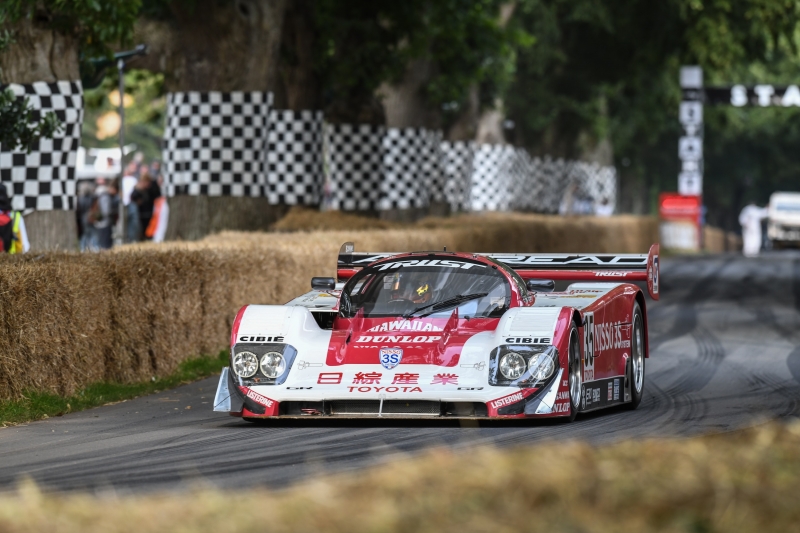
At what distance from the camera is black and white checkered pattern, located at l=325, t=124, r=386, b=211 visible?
29.2m

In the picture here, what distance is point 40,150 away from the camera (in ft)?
52.0

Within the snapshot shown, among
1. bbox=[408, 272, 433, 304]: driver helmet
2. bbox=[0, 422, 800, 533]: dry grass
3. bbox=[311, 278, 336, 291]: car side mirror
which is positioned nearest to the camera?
bbox=[0, 422, 800, 533]: dry grass

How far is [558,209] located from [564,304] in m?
47.1

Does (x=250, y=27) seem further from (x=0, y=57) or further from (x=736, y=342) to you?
(x=736, y=342)

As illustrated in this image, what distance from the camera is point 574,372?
33.0 ft

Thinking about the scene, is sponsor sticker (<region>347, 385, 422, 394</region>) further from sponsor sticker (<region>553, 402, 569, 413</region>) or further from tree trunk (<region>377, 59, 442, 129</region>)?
tree trunk (<region>377, 59, 442, 129</region>)

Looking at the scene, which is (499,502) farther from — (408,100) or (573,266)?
(408,100)

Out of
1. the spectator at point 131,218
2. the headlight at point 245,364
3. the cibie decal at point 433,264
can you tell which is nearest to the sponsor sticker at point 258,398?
the headlight at point 245,364

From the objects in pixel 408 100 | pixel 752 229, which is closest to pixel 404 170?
pixel 408 100

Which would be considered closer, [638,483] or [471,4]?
[638,483]

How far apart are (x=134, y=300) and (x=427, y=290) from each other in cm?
287

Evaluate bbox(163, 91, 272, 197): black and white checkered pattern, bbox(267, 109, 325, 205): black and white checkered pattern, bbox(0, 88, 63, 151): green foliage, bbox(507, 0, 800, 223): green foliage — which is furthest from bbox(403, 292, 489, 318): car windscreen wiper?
bbox(507, 0, 800, 223): green foliage

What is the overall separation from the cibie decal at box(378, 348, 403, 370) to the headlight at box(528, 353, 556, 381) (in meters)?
0.85

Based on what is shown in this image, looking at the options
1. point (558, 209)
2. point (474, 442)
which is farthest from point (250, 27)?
point (558, 209)
